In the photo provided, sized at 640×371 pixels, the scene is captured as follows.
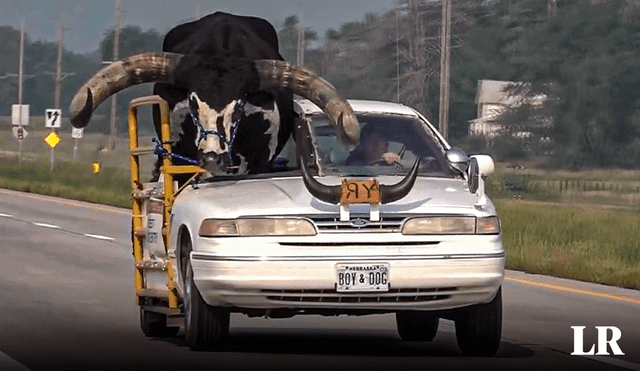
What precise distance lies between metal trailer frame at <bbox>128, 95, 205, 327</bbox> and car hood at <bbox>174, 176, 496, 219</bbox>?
398 millimetres

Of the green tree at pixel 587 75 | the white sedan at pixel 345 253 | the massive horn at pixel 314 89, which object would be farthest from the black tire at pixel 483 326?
the green tree at pixel 587 75

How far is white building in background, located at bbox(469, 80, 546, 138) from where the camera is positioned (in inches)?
4461

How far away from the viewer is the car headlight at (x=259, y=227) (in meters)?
11.6

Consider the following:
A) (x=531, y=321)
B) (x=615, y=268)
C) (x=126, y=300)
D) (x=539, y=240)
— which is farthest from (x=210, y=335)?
(x=539, y=240)

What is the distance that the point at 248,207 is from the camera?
11.8 meters

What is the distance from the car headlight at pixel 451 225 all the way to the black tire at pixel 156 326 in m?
2.72

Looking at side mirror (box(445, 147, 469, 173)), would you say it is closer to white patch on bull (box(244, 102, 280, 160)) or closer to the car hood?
the car hood

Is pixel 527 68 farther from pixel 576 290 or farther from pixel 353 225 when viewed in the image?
pixel 353 225

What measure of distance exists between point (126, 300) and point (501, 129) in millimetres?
96792

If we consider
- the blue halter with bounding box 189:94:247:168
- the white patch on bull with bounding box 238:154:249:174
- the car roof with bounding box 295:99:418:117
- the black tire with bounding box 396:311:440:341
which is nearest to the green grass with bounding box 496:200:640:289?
the black tire with bounding box 396:311:440:341

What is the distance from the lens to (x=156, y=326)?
45.3 feet

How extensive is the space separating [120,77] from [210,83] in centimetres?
63

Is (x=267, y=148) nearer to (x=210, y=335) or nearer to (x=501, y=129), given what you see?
(x=210, y=335)

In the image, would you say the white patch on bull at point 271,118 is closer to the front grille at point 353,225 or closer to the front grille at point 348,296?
the front grille at point 353,225
